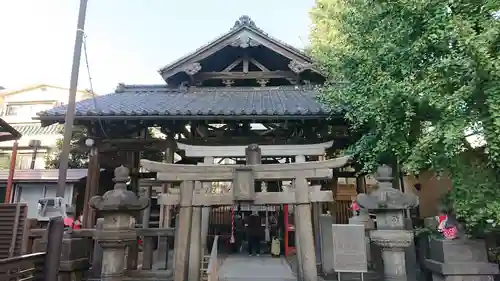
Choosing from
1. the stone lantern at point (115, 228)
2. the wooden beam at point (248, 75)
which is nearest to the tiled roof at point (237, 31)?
the wooden beam at point (248, 75)

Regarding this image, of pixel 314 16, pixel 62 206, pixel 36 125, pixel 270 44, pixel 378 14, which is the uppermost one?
pixel 314 16

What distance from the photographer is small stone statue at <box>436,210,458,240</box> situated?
5875 millimetres

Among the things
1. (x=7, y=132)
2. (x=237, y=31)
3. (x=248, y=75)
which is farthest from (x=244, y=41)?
(x=7, y=132)

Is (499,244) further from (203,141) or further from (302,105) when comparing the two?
(203,141)

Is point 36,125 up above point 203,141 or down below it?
above

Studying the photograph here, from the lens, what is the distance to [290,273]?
7719mm

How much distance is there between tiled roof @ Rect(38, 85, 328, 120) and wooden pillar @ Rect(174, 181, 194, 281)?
2416mm

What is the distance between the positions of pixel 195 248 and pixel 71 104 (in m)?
4.12

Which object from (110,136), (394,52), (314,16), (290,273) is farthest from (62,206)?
(314,16)

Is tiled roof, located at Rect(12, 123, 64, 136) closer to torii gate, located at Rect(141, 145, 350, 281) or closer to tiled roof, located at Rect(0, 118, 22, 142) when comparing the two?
tiled roof, located at Rect(0, 118, 22, 142)

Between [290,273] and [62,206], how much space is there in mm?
5160

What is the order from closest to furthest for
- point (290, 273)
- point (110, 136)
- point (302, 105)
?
point (290, 273) → point (302, 105) → point (110, 136)

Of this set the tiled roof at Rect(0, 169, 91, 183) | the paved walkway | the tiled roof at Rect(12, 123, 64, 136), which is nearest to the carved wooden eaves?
the paved walkway

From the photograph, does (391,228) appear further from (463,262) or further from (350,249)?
(463,262)
